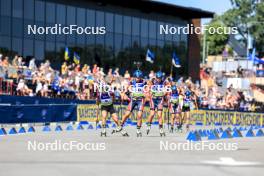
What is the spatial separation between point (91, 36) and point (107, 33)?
6.41 feet

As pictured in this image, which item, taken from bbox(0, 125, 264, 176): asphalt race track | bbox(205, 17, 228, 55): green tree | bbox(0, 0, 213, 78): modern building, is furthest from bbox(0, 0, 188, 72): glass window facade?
bbox(205, 17, 228, 55): green tree

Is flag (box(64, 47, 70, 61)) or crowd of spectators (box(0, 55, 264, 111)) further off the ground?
flag (box(64, 47, 70, 61))

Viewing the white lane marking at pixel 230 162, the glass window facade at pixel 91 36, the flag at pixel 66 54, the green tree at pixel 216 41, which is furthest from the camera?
the green tree at pixel 216 41

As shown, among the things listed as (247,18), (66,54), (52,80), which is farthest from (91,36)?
(247,18)

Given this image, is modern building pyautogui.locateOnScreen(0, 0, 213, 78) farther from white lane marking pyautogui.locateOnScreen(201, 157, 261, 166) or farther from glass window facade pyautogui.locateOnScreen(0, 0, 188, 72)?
white lane marking pyautogui.locateOnScreen(201, 157, 261, 166)

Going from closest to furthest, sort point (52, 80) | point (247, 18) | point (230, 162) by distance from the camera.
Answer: point (230, 162) → point (52, 80) → point (247, 18)

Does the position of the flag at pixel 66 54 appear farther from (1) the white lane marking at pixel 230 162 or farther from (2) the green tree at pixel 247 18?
(2) the green tree at pixel 247 18

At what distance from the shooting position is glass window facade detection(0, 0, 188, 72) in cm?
4253

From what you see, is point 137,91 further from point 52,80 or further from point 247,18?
point 247,18

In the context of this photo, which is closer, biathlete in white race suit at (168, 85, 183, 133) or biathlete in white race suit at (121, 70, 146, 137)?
biathlete in white race suit at (121, 70, 146, 137)

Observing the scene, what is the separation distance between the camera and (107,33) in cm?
5084

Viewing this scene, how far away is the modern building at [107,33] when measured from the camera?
42.9m

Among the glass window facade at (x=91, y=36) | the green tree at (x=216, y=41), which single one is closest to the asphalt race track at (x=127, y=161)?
the glass window facade at (x=91, y=36)

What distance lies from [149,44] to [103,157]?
1629 inches
